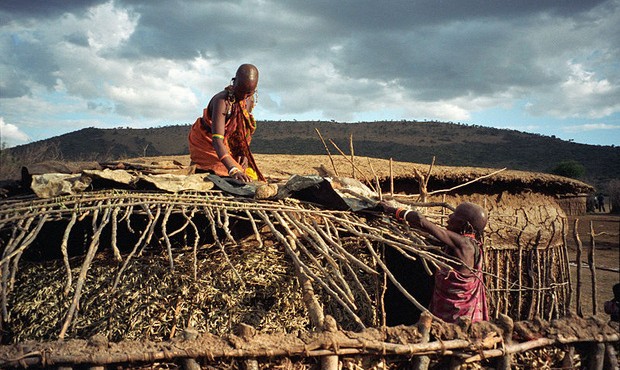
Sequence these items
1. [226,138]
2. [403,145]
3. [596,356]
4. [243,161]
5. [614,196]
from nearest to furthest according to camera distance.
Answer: [596,356], [226,138], [243,161], [614,196], [403,145]

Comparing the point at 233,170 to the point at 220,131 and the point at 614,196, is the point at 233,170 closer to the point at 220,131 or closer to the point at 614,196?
the point at 220,131

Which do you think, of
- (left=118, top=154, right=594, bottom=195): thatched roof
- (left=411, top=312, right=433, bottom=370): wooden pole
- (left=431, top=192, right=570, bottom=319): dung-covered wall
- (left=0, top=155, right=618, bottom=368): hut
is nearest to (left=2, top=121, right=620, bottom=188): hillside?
(left=118, top=154, right=594, bottom=195): thatched roof

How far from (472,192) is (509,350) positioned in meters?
4.97

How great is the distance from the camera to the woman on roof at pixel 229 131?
472 cm

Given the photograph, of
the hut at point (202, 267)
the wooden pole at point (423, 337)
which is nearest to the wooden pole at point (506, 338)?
the hut at point (202, 267)

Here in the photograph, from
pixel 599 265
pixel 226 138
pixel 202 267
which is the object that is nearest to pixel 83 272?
pixel 202 267

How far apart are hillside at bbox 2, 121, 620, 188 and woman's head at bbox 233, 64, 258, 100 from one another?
2493 centimetres

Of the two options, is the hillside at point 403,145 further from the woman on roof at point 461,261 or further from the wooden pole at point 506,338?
the wooden pole at point 506,338

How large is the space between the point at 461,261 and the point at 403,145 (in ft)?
109

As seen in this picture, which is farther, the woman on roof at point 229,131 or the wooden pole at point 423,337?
the woman on roof at point 229,131

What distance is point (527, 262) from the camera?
587 cm

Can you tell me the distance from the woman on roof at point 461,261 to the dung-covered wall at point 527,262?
154 cm

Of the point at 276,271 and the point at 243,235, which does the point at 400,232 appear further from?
the point at 243,235

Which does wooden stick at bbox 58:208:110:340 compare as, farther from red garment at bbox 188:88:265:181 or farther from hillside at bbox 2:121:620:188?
hillside at bbox 2:121:620:188
